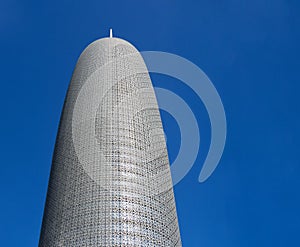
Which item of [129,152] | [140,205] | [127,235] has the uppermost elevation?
[129,152]

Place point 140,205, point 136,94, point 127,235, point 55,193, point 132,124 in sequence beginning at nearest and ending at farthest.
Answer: point 127,235 → point 140,205 → point 55,193 → point 132,124 → point 136,94

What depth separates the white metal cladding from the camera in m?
38.5

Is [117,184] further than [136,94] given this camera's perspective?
No

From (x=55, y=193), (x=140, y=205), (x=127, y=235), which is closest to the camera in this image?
(x=127, y=235)

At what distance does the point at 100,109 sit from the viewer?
157 ft

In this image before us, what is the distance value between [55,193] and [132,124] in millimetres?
10451

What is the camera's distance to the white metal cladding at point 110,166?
3853 cm

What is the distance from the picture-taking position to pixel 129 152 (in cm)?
4381

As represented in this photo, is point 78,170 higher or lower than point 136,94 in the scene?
lower

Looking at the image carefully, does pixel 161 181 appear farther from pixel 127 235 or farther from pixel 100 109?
pixel 100 109

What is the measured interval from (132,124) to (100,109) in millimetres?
3931

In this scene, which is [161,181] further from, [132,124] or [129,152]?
[132,124]

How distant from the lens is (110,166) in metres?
42.7

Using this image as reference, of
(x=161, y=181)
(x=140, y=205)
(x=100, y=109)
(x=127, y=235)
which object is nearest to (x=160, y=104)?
(x=100, y=109)
